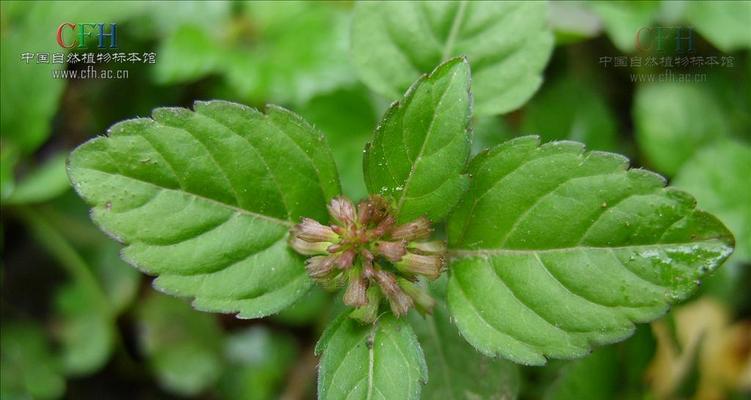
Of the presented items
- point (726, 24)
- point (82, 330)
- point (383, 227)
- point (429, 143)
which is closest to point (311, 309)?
point (82, 330)

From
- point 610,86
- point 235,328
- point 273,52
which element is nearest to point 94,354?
point 235,328

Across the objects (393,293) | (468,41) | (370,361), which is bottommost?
(370,361)

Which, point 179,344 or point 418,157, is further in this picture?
point 179,344

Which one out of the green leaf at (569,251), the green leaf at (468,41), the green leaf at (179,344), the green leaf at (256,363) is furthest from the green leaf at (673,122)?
the green leaf at (179,344)

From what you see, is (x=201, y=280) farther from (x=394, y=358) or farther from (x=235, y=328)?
(x=235, y=328)

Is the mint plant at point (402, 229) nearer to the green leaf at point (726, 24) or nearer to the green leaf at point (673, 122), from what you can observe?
the green leaf at point (673, 122)

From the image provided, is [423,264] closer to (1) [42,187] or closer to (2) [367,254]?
(2) [367,254]
